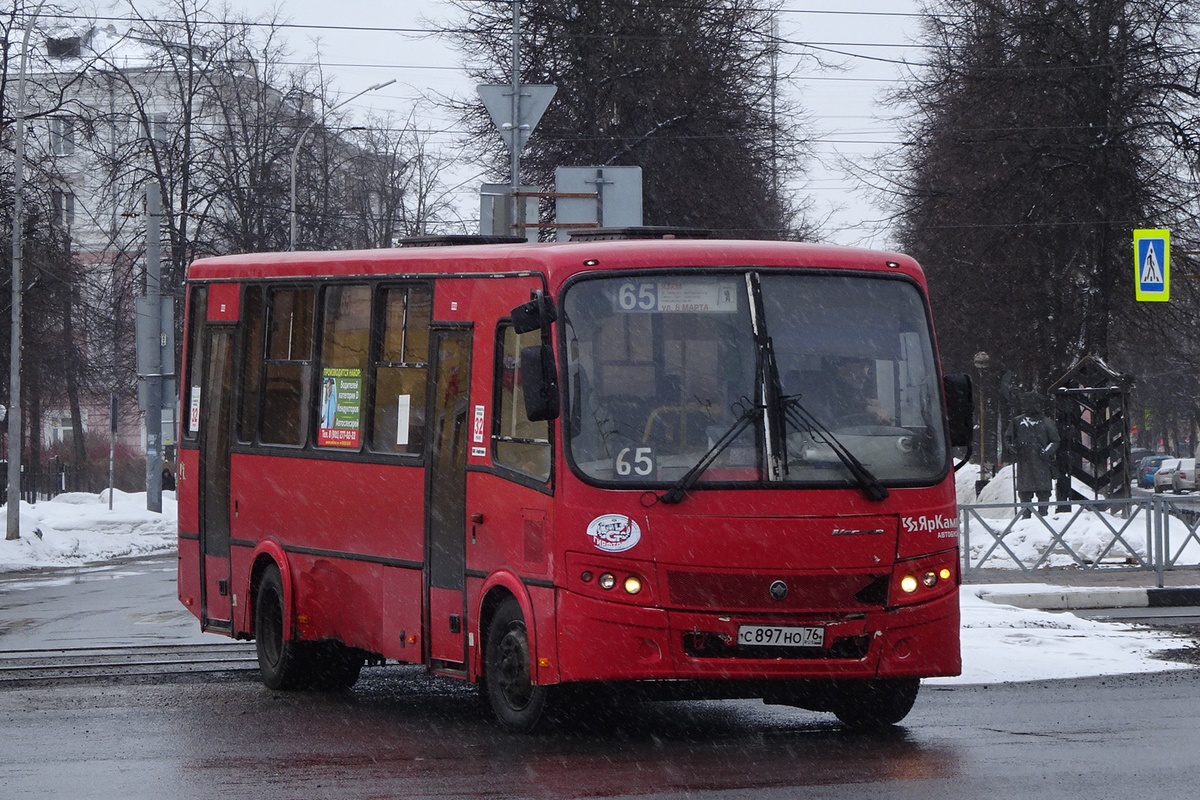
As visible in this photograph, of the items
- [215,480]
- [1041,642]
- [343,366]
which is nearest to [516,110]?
[215,480]

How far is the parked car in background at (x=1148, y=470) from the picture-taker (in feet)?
269

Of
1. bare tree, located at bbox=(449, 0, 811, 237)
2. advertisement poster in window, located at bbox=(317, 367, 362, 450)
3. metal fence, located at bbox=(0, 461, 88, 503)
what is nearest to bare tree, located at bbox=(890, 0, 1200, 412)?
bare tree, located at bbox=(449, 0, 811, 237)

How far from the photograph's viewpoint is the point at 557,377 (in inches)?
371

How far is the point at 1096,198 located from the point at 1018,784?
30.8 metres

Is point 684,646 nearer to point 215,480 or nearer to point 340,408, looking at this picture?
point 340,408

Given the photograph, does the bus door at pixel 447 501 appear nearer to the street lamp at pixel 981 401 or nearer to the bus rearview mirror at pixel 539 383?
the bus rearview mirror at pixel 539 383

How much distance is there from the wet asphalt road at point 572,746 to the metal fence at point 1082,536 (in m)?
8.02

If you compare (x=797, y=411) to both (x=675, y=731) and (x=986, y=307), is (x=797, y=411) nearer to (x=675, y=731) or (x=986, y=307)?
(x=675, y=731)

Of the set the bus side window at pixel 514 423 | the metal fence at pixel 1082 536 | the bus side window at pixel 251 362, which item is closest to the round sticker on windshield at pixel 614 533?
the bus side window at pixel 514 423

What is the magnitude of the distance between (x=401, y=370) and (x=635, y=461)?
2.32m

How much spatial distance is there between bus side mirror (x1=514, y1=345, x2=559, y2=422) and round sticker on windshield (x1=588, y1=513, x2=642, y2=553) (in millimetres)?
566

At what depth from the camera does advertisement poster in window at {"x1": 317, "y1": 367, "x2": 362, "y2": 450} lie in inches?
461

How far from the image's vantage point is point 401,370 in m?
11.3

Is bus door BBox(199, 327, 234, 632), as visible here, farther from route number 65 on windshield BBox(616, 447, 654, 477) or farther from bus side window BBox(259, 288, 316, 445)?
route number 65 on windshield BBox(616, 447, 654, 477)
